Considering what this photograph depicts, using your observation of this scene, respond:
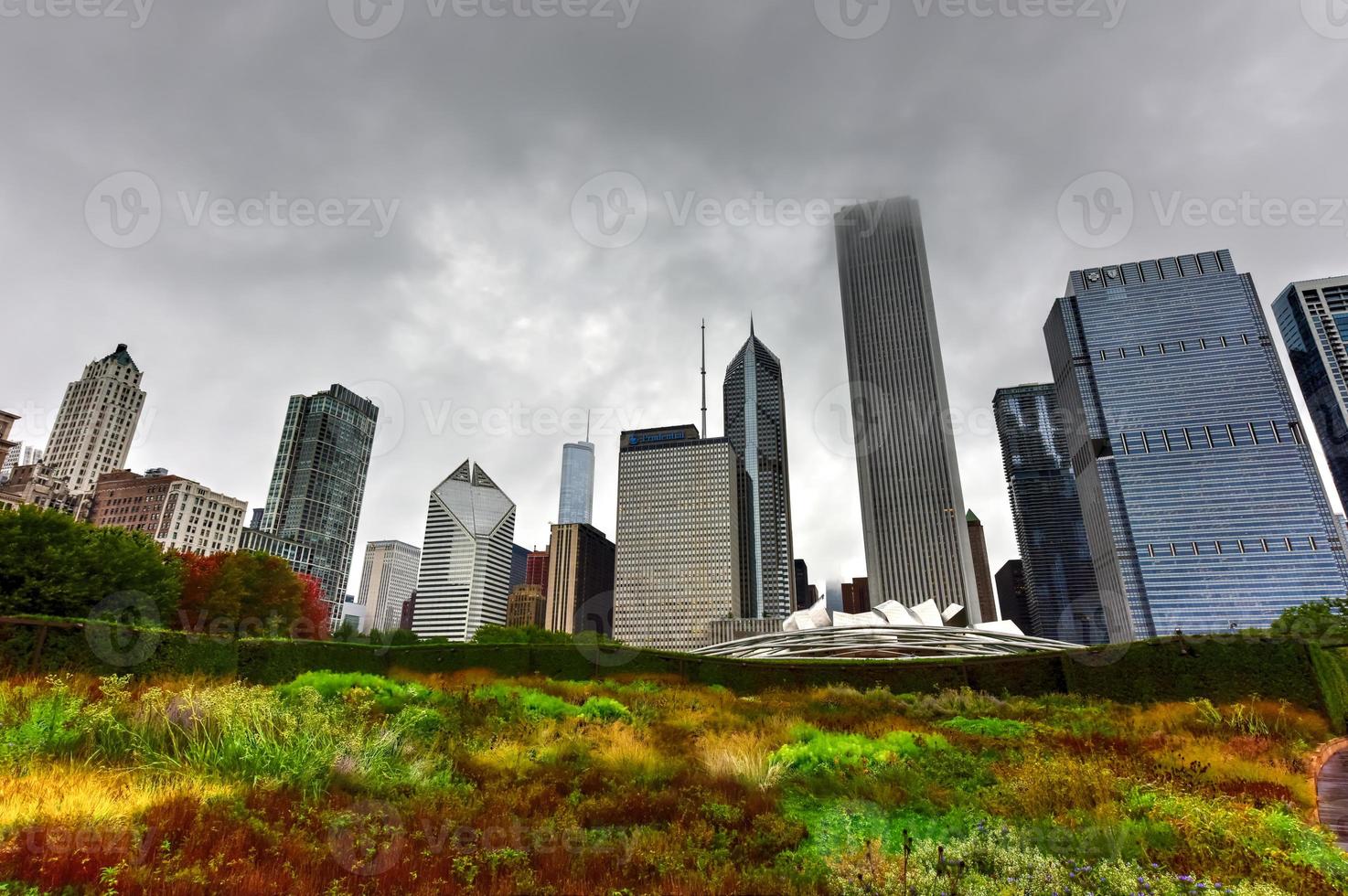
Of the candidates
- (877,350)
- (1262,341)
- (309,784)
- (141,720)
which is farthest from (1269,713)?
(1262,341)

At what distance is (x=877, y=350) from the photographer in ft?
499

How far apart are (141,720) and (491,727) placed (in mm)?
4851

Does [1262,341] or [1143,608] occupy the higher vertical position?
[1262,341]

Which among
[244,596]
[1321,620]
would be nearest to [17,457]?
[244,596]

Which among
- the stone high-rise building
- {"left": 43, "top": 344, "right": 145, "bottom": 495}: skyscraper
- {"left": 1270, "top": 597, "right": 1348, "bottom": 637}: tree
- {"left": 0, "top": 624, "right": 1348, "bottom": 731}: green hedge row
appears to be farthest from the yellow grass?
{"left": 43, "top": 344, "right": 145, "bottom": 495}: skyscraper

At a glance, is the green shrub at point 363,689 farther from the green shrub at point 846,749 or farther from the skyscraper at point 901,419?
the skyscraper at point 901,419

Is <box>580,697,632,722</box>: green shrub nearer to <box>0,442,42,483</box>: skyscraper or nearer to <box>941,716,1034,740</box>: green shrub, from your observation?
<box>941,716,1034,740</box>: green shrub

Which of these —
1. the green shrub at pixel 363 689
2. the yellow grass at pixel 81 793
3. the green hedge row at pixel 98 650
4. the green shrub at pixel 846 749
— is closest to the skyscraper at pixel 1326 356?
the green shrub at pixel 846 749

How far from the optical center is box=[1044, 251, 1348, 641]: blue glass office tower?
14112 cm

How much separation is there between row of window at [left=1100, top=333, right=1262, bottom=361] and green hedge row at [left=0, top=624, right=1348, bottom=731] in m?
176

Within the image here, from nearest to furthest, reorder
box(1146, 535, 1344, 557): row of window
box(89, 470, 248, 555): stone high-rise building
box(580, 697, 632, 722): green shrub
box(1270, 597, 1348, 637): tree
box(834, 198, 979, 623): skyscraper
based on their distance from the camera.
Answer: box(580, 697, 632, 722): green shrub, box(1270, 597, 1348, 637): tree, box(834, 198, 979, 623): skyscraper, box(89, 470, 248, 555): stone high-rise building, box(1146, 535, 1344, 557): row of window

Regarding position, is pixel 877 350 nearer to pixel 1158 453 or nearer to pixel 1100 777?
pixel 1158 453

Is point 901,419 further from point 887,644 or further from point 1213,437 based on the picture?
point 887,644

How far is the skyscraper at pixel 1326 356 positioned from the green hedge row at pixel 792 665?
675 feet
